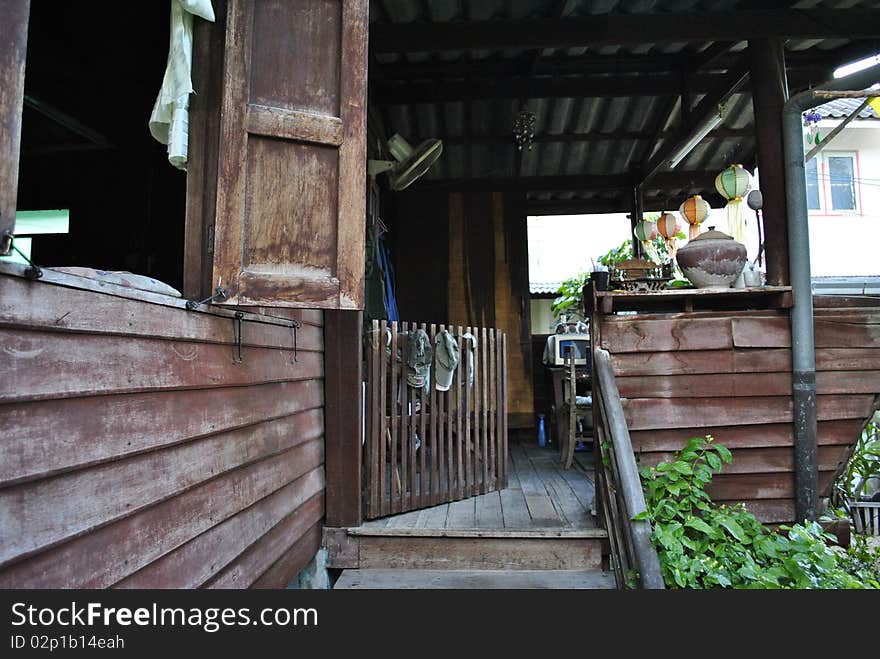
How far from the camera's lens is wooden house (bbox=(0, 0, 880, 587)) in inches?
63.6

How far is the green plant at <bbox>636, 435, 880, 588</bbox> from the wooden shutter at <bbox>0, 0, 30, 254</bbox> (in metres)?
2.80

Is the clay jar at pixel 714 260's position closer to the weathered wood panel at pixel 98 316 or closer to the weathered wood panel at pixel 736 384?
the weathered wood panel at pixel 736 384

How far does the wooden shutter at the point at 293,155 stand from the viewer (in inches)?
85.6

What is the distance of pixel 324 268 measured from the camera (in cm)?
226

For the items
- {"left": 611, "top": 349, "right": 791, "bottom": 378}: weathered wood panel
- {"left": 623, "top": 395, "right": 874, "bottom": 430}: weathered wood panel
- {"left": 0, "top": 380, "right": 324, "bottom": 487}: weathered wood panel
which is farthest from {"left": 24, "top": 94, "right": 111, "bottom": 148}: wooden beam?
{"left": 623, "top": 395, "right": 874, "bottom": 430}: weathered wood panel

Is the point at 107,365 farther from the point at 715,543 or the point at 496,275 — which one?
the point at 496,275

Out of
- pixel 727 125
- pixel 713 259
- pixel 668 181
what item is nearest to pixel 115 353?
pixel 713 259

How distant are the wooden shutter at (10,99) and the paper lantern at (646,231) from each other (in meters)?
6.85

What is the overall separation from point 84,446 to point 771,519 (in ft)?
13.4

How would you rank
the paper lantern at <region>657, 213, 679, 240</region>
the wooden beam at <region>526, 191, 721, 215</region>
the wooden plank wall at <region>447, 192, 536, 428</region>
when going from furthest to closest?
the wooden beam at <region>526, 191, 721, 215</region>
the wooden plank wall at <region>447, 192, 536, 428</region>
the paper lantern at <region>657, 213, 679, 240</region>

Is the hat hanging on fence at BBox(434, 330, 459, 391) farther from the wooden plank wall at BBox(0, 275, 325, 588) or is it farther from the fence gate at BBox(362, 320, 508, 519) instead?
the wooden plank wall at BBox(0, 275, 325, 588)

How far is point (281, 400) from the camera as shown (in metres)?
3.04
